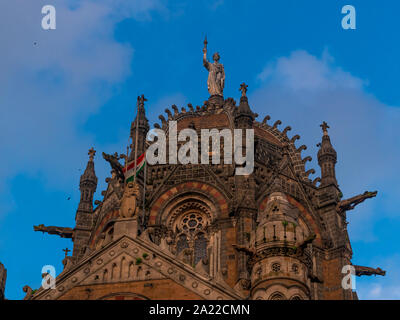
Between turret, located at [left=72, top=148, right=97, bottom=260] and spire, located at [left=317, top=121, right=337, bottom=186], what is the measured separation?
49.3 ft

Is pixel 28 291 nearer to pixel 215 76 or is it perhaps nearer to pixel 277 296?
pixel 277 296

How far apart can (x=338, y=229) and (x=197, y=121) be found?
1199cm

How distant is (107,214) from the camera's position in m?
50.9

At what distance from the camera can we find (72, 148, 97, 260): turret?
2020 inches

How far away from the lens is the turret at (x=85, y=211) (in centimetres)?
5131

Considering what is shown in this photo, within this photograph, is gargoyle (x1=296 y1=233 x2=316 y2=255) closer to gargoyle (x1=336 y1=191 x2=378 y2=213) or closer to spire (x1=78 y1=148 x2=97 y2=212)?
gargoyle (x1=336 y1=191 x2=378 y2=213)

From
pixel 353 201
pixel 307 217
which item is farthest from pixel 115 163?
pixel 353 201

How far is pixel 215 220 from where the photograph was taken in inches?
1852
